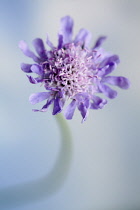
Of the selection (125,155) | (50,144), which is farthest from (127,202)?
(50,144)

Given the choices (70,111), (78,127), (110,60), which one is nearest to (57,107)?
(70,111)

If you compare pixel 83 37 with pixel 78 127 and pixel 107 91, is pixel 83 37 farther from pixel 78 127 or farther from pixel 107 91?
pixel 78 127

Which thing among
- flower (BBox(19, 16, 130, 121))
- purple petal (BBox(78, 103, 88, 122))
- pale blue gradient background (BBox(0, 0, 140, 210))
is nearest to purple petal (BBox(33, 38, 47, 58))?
flower (BBox(19, 16, 130, 121))

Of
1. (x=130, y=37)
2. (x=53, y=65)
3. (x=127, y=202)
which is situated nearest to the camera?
(x=53, y=65)

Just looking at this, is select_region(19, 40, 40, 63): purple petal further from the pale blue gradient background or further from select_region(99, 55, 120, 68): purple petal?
the pale blue gradient background

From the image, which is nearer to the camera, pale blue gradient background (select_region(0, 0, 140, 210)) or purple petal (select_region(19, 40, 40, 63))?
purple petal (select_region(19, 40, 40, 63))

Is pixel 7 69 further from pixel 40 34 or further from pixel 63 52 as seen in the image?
pixel 63 52

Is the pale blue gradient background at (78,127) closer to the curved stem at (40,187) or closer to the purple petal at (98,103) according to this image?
the curved stem at (40,187)

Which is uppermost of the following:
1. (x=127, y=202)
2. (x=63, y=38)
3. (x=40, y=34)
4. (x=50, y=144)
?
(x=40, y=34)
